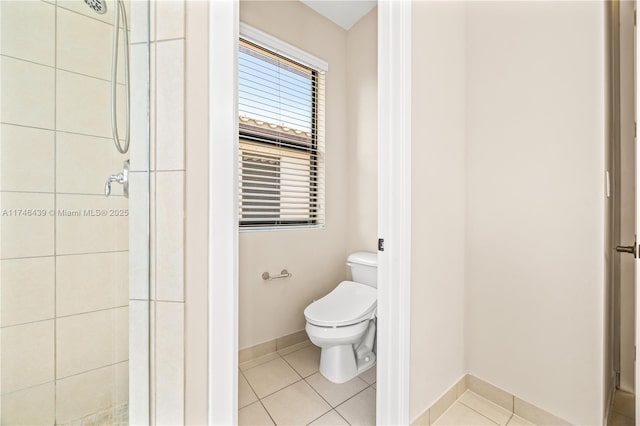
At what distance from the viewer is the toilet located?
1.67 meters

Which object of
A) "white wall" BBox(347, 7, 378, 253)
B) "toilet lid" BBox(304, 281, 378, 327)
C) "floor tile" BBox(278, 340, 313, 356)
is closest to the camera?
"toilet lid" BBox(304, 281, 378, 327)

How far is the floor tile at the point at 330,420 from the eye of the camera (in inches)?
55.7

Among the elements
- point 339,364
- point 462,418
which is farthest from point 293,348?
point 462,418

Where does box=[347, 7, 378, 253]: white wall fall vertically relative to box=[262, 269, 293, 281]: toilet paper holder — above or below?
above

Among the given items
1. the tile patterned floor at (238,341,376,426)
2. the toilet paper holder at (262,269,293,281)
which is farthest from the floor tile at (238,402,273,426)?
the toilet paper holder at (262,269,293,281)

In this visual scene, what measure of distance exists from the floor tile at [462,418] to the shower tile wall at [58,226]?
1393 mm

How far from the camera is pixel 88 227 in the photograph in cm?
99

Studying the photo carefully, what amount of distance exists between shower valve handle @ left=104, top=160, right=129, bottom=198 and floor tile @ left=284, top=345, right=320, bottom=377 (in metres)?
1.53

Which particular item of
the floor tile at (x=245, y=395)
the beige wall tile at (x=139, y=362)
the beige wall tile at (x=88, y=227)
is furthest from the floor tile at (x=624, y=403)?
the beige wall tile at (x=88, y=227)

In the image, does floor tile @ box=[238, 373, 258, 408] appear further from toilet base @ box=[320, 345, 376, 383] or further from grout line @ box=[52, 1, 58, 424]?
grout line @ box=[52, 1, 58, 424]

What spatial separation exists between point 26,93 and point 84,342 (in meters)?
0.83

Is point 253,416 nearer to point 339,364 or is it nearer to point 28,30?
point 339,364

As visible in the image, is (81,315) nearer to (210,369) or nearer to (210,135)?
(210,369)

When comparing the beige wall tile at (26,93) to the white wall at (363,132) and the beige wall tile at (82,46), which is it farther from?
the white wall at (363,132)
